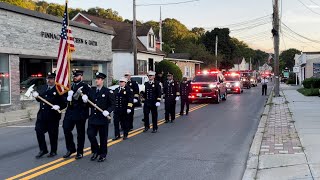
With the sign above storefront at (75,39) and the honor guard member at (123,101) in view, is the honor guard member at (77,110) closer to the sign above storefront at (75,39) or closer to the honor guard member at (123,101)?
the honor guard member at (123,101)

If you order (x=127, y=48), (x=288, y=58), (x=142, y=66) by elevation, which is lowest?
(x=142, y=66)

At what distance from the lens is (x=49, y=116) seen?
9.34 m

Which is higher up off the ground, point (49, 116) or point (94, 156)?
point (49, 116)

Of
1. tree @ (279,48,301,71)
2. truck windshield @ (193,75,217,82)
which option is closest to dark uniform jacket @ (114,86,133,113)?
truck windshield @ (193,75,217,82)

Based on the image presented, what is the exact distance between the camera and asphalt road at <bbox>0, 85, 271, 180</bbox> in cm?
797

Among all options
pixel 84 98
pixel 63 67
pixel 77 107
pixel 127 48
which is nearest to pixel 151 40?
pixel 127 48

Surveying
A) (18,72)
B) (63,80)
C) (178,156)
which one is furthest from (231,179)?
(18,72)

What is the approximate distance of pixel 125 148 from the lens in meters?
10.7

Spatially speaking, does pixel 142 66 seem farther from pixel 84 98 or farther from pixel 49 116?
pixel 84 98

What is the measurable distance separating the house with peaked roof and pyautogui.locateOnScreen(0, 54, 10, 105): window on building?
75.9 feet

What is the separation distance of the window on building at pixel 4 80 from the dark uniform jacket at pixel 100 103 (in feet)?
48.1

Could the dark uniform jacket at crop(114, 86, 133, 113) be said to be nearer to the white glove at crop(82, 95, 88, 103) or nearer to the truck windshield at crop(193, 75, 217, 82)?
the white glove at crop(82, 95, 88, 103)

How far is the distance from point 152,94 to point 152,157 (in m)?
4.36

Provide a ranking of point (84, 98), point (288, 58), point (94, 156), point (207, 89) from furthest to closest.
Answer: point (288, 58) → point (207, 89) → point (94, 156) → point (84, 98)
